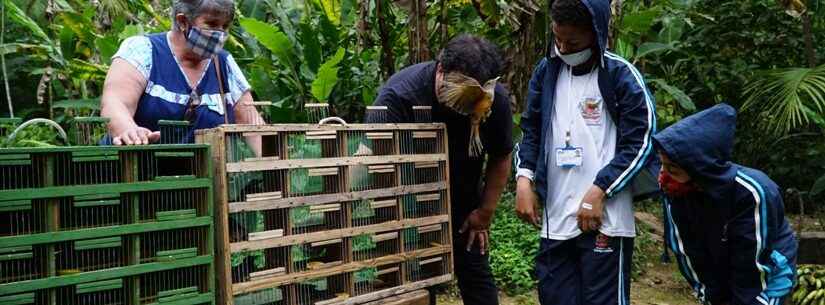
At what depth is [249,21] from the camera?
16.3 ft

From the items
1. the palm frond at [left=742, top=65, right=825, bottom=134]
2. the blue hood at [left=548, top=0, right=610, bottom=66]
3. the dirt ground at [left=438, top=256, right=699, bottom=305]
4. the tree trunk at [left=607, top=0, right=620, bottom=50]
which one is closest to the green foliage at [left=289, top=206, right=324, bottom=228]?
the blue hood at [left=548, top=0, right=610, bottom=66]

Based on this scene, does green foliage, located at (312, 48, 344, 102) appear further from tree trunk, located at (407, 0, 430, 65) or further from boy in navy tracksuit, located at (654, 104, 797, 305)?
boy in navy tracksuit, located at (654, 104, 797, 305)

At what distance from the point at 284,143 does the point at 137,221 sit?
507 mm

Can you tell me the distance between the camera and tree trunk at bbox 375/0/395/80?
566 centimetres

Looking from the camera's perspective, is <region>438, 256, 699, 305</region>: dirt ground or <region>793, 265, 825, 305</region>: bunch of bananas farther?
<region>438, 256, 699, 305</region>: dirt ground

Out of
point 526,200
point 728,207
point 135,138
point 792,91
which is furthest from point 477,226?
point 792,91

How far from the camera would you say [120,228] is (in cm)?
201

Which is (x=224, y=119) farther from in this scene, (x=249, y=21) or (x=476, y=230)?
(x=249, y=21)

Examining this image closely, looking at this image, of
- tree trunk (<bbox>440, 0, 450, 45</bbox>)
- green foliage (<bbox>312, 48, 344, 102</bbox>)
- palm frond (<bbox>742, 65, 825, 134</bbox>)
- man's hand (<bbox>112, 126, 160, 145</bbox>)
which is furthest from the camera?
tree trunk (<bbox>440, 0, 450, 45</bbox>)

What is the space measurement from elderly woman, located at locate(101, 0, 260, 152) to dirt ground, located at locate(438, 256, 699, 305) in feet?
8.69

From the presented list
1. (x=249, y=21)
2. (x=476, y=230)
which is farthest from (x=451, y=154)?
(x=249, y=21)

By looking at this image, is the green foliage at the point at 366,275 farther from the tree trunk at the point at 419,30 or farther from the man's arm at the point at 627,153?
the tree trunk at the point at 419,30

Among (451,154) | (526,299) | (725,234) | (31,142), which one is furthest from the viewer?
(526,299)

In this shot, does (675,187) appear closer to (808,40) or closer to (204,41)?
(204,41)
